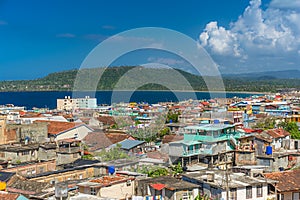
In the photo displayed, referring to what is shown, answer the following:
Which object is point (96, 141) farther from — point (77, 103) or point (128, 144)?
point (77, 103)

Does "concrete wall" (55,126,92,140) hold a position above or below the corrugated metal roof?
above

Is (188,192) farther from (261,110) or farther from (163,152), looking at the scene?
(261,110)

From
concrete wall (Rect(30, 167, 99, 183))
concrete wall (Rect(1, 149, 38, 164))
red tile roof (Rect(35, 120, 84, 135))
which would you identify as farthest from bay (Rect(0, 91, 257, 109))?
concrete wall (Rect(30, 167, 99, 183))

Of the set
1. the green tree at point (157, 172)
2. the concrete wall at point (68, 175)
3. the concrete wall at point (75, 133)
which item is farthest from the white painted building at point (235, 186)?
the concrete wall at point (75, 133)

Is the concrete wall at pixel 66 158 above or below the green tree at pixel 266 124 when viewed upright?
below

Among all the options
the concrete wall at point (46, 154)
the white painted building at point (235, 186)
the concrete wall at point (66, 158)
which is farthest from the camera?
the concrete wall at point (46, 154)

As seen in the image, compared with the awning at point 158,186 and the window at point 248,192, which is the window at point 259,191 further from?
the awning at point 158,186

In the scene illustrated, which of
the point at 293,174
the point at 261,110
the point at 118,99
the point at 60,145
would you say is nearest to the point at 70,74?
the point at 118,99

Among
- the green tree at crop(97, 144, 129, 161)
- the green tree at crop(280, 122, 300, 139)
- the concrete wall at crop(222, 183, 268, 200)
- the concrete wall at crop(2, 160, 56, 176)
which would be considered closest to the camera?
the concrete wall at crop(222, 183, 268, 200)

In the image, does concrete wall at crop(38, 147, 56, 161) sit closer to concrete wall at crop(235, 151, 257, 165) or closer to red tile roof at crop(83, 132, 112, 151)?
→ red tile roof at crop(83, 132, 112, 151)
